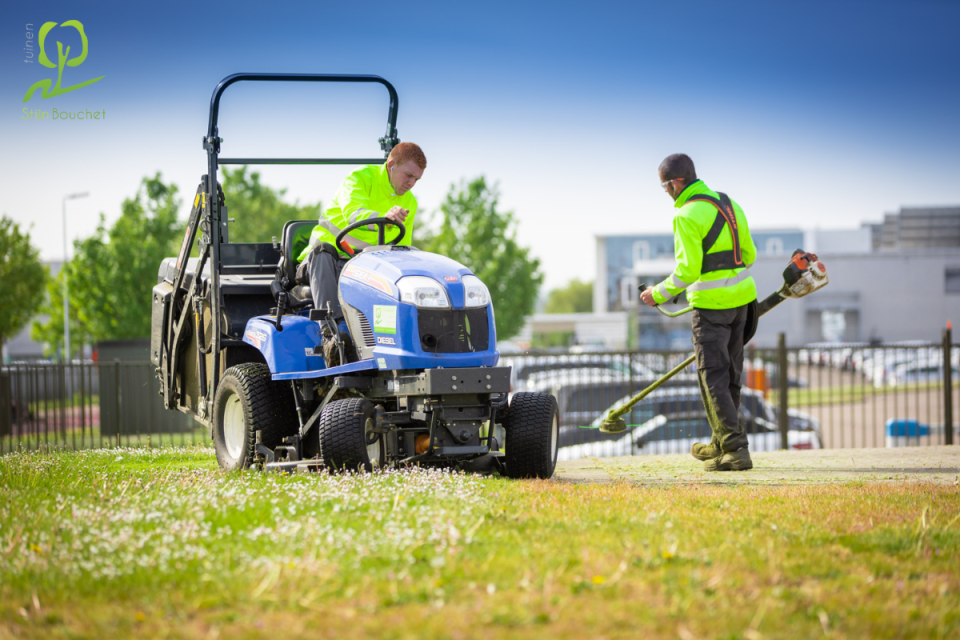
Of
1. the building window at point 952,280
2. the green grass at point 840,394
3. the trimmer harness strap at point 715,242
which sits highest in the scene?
the building window at point 952,280

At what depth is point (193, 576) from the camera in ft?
11.1

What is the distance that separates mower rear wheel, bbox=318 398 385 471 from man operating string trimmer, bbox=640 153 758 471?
8.23 ft

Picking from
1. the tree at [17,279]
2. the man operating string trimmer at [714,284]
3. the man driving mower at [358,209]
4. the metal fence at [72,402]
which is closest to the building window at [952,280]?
the tree at [17,279]

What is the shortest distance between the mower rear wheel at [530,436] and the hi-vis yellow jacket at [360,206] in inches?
60.3

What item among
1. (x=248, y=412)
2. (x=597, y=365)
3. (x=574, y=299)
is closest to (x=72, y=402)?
(x=597, y=365)

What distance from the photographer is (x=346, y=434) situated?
5.59 meters

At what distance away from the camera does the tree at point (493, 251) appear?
109ft

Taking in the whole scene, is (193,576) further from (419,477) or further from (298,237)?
(298,237)

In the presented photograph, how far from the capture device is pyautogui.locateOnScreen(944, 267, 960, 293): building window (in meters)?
66.9

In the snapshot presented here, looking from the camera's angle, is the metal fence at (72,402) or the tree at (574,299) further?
the tree at (574,299)

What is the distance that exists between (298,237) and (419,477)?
107 inches

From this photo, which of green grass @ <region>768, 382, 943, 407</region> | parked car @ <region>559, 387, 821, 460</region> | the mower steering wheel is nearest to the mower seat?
the mower steering wheel

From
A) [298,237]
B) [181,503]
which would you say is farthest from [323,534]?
[298,237]

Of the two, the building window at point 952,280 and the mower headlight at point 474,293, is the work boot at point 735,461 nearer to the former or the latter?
the mower headlight at point 474,293
